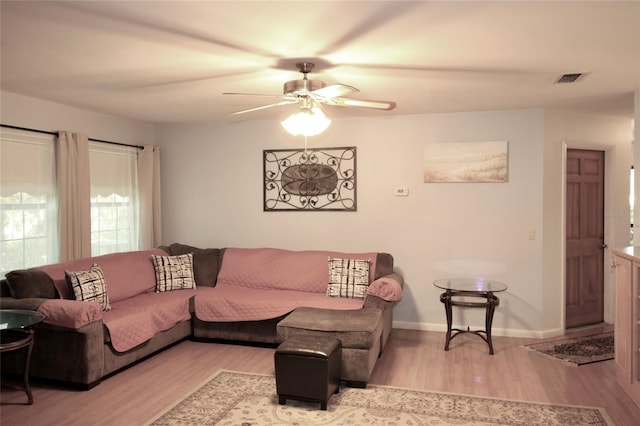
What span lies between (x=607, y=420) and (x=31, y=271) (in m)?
4.45

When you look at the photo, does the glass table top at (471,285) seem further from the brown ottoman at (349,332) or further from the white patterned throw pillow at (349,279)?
the brown ottoman at (349,332)

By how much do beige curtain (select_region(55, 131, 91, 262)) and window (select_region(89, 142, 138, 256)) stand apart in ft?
0.81

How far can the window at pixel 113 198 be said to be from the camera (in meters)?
5.22

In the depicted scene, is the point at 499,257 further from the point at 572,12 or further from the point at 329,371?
the point at 572,12

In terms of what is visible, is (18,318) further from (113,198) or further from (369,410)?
(369,410)

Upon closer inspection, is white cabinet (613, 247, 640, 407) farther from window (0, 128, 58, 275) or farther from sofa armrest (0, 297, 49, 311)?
window (0, 128, 58, 275)

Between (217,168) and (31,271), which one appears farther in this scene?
(217,168)

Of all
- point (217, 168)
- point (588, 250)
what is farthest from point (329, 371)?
point (588, 250)

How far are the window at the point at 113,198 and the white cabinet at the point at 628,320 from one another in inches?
198

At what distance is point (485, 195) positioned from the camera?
516cm

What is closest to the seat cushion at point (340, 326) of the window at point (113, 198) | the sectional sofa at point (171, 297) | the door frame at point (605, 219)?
the sectional sofa at point (171, 297)

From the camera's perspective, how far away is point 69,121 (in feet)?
15.9

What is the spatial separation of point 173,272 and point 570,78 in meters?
4.19

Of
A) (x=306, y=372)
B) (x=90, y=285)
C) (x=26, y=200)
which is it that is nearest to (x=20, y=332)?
(x=90, y=285)
